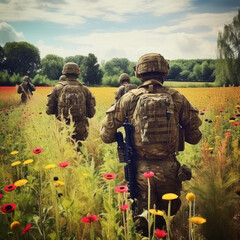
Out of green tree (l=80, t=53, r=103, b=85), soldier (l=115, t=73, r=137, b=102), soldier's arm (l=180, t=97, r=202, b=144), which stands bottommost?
soldier's arm (l=180, t=97, r=202, b=144)

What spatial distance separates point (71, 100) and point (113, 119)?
2363mm

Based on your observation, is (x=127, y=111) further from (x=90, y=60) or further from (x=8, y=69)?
(x=90, y=60)

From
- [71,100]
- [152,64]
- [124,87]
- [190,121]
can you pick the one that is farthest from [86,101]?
[190,121]

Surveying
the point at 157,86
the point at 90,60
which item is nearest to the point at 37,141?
the point at 157,86

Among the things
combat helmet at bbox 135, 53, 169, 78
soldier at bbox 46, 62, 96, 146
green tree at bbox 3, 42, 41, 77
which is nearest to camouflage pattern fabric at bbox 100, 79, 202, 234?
combat helmet at bbox 135, 53, 169, 78

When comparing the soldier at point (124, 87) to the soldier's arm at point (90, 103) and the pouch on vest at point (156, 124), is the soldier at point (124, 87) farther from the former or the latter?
the pouch on vest at point (156, 124)

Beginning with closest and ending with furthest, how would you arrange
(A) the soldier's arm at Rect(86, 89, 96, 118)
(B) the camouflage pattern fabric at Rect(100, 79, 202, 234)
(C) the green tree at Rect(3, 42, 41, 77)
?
(B) the camouflage pattern fabric at Rect(100, 79, 202, 234), (A) the soldier's arm at Rect(86, 89, 96, 118), (C) the green tree at Rect(3, 42, 41, 77)

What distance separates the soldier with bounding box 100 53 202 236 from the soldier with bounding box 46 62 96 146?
2.29 meters

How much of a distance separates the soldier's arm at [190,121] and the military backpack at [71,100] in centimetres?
281

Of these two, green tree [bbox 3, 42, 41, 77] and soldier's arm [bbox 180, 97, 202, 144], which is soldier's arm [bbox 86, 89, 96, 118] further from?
green tree [bbox 3, 42, 41, 77]

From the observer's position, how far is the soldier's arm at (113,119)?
2.28 meters

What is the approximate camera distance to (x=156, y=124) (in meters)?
2.04

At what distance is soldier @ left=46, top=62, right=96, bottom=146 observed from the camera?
4.41 meters

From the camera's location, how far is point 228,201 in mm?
1692
